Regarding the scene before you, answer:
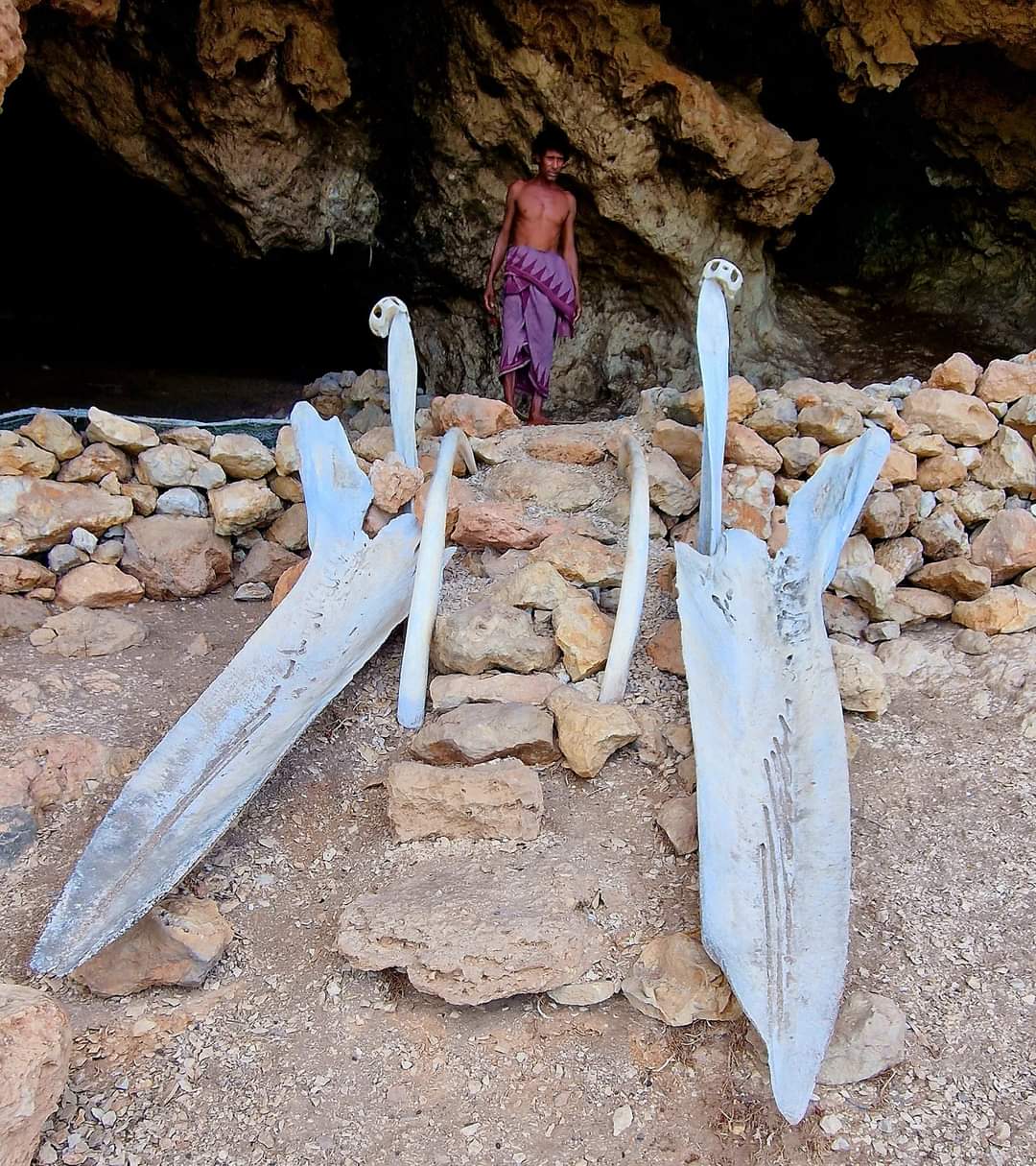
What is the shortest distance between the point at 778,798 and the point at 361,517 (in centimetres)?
116

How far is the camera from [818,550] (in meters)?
1.98

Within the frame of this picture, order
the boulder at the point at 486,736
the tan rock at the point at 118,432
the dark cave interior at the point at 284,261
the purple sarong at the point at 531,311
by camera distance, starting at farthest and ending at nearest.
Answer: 1. the dark cave interior at the point at 284,261
2. the purple sarong at the point at 531,311
3. the tan rock at the point at 118,432
4. the boulder at the point at 486,736

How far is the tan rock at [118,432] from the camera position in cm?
257

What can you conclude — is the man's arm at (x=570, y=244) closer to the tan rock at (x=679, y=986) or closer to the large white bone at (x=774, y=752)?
the large white bone at (x=774, y=752)

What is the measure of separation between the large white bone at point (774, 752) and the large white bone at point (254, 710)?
0.68 metres

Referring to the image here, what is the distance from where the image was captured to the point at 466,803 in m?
1.62

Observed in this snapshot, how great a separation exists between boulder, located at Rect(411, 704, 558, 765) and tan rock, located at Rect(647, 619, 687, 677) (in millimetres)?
363

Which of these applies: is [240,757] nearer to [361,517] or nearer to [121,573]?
[361,517]

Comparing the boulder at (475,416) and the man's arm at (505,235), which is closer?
the boulder at (475,416)

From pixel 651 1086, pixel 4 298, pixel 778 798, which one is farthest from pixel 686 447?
pixel 4 298

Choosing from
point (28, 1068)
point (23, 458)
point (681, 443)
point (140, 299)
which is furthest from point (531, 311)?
point (140, 299)

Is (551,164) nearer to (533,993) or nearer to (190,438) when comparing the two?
(190,438)

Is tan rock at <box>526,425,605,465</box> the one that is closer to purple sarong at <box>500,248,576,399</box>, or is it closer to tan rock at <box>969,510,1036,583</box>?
purple sarong at <box>500,248,576,399</box>

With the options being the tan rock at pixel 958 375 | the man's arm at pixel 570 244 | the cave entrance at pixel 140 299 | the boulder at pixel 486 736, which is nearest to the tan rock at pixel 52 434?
the boulder at pixel 486 736
